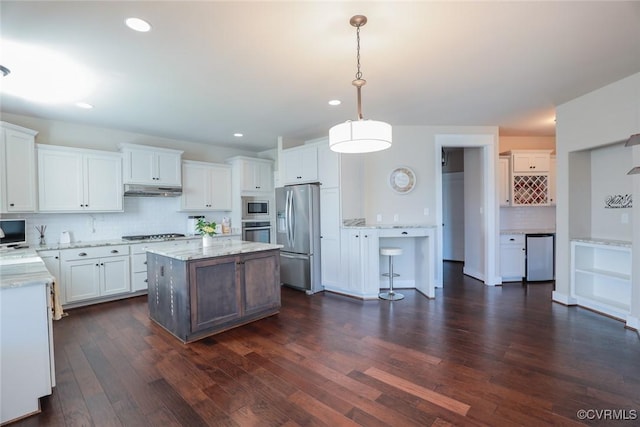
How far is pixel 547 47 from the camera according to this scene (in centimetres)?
245

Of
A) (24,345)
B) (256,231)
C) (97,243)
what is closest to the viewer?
(24,345)

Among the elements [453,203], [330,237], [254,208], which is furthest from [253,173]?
[453,203]

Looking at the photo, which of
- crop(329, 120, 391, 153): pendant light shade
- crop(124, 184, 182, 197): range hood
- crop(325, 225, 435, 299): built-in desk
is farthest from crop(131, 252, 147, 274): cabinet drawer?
crop(329, 120, 391, 153): pendant light shade

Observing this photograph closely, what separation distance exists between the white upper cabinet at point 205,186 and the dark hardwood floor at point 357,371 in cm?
224

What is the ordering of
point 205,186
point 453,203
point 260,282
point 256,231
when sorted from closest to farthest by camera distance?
point 260,282 < point 205,186 < point 256,231 < point 453,203

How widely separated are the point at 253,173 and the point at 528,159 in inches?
199

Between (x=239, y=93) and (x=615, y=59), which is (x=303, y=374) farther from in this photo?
(x=615, y=59)

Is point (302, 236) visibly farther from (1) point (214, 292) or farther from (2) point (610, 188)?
(2) point (610, 188)

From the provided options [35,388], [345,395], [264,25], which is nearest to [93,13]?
[264,25]

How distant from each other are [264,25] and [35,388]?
2.86 meters

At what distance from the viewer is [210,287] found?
302cm

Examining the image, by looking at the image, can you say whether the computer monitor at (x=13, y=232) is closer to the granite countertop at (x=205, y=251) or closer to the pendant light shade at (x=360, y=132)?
the granite countertop at (x=205, y=251)

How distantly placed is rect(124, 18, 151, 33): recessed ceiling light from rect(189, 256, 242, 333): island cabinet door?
194cm

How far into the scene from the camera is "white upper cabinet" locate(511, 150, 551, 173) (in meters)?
5.28
